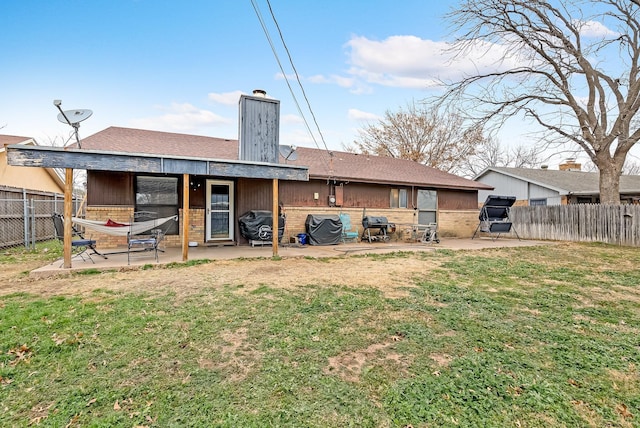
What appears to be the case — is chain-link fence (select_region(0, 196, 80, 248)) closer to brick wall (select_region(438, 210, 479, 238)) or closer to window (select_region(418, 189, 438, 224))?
window (select_region(418, 189, 438, 224))

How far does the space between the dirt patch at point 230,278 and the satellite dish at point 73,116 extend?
292 cm

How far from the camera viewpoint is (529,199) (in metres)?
19.0

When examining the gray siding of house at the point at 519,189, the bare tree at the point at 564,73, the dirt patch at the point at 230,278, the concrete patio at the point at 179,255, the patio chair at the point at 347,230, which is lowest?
the dirt patch at the point at 230,278

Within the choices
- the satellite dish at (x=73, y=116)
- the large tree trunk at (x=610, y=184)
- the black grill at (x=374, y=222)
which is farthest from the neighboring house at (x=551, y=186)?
the satellite dish at (x=73, y=116)

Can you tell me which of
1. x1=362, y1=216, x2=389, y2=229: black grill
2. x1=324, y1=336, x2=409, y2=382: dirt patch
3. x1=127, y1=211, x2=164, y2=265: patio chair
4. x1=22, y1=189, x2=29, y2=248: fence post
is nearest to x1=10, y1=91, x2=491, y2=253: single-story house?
x1=127, y1=211, x2=164, y2=265: patio chair

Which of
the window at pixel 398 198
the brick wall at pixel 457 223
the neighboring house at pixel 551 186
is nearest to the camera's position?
the window at pixel 398 198

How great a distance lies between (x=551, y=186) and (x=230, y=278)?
18987mm

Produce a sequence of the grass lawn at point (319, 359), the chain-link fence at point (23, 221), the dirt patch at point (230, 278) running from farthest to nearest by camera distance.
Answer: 1. the chain-link fence at point (23, 221)
2. the dirt patch at point (230, 278)
3. the grass lawn at point (319, 359)

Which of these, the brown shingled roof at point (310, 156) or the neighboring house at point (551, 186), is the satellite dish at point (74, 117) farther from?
the neighboring house at point (551, 186)

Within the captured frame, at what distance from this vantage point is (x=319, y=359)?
107 inches

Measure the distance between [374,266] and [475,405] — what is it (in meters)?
4.58

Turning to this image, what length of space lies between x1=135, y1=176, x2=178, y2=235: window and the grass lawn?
15.7 ft

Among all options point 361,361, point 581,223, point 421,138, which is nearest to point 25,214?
point 361,361

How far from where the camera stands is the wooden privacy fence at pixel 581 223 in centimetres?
1094
